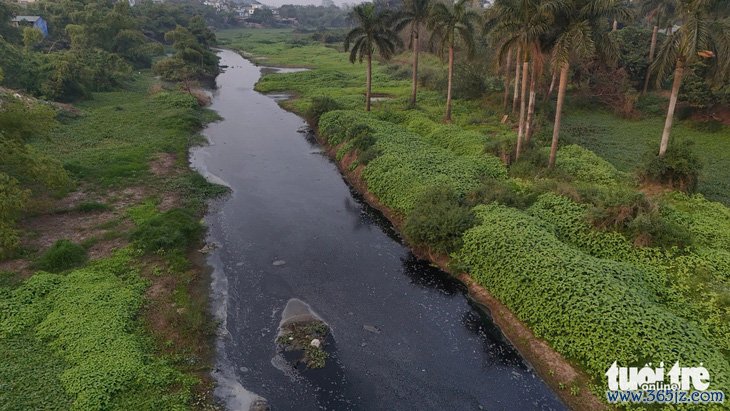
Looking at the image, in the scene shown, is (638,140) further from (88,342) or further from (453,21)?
(88,342)

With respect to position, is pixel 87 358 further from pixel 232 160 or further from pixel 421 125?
pixel 421 125

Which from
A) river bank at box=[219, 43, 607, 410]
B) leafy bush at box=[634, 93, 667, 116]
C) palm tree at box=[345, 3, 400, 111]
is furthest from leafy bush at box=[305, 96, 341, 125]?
leafy bush at box=[634, 93, 667, 116]

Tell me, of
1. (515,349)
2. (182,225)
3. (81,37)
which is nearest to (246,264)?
(182,225)

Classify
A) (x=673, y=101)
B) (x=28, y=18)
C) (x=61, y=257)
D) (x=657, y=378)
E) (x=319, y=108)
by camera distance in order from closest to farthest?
1. (x=657, y=378)
2. (x=61, y=257)
3. (x=673, y=101)
4. (x=319, y=108)
5. (x=28, y=18)

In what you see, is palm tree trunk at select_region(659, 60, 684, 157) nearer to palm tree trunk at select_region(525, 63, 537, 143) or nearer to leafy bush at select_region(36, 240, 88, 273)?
palm tree trunk at select_region(525, 63, 537, 143)

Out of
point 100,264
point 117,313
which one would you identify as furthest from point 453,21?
point 117,313

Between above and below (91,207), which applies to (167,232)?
below
